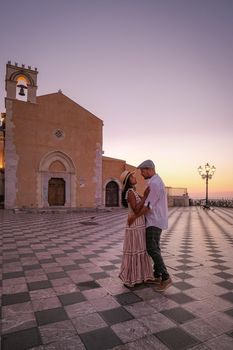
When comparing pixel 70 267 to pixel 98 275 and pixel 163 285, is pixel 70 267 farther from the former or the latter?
pixel 163 285

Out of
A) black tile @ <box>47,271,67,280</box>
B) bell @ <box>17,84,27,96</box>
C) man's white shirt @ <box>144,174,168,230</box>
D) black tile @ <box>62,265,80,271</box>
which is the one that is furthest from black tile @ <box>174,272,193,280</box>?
bell @ <box>17,84,27,96</box>

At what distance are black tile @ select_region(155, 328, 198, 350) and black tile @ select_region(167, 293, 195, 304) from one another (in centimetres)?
70

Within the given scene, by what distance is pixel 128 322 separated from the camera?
257 centimetres

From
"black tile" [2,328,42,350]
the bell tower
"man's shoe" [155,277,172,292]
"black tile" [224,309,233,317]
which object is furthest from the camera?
the bell tower

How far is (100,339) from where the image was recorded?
2.27m

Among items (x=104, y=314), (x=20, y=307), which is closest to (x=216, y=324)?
(x=104, y=314)

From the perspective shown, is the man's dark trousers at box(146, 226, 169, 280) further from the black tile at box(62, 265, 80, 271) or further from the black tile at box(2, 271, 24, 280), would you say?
the black tile at box(2, 271, 24, 280)

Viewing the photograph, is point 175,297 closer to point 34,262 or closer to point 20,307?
point 20,307

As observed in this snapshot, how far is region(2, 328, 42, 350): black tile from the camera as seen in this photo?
2.16 m

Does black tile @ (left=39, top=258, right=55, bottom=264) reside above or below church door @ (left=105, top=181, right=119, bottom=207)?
below

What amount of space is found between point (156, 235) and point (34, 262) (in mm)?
2689

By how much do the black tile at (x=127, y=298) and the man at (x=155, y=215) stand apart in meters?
0.39

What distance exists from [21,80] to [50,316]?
20.5 m

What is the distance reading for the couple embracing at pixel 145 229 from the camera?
3.47 meters
